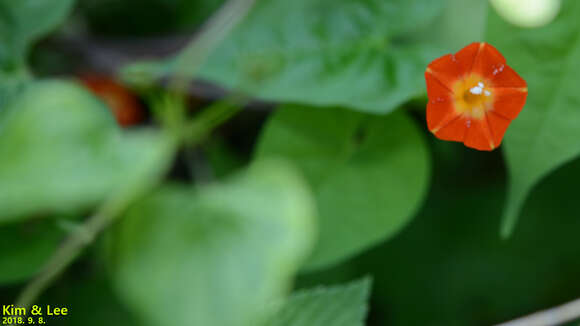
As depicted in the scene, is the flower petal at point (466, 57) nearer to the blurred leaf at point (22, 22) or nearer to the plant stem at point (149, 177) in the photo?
the plant stem at point (149, 177)

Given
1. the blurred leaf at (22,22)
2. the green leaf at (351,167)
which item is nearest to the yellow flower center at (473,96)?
the green leaf at (351,167)

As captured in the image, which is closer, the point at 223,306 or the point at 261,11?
the point at 223,306

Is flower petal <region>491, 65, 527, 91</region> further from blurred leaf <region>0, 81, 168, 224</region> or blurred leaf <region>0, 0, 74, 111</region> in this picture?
blurred leaf <region>0, 0, 74, 111</region>

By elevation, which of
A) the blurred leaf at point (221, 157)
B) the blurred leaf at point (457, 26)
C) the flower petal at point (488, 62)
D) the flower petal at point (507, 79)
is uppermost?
the flower petal at point (488, 62)

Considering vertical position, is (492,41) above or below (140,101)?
above

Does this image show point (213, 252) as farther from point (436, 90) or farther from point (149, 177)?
point (436, 90)

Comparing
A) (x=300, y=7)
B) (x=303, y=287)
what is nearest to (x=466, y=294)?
(x=303, y=287)

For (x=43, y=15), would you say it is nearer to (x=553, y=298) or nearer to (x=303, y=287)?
(x=303, y=287)
